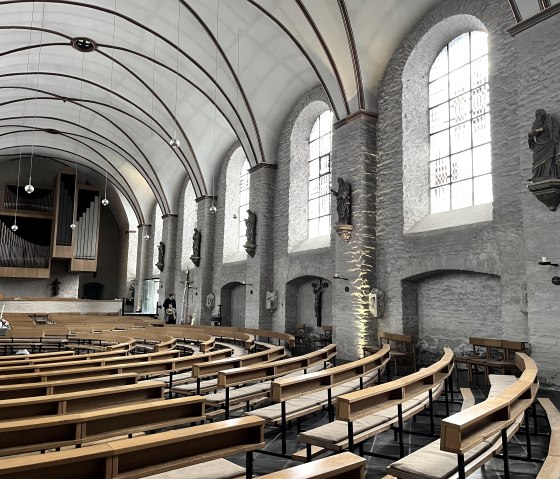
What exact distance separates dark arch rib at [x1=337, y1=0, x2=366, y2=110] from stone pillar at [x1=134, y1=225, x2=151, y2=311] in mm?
18501

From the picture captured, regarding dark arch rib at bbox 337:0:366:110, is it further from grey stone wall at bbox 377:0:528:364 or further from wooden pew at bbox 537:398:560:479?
wooden pew at bbox 537:398:560:479

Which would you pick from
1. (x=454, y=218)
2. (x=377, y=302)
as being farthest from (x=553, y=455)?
(x=377, y=302)

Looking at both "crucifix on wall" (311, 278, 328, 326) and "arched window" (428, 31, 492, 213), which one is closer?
"arched window" (428, 31, 492, 213)

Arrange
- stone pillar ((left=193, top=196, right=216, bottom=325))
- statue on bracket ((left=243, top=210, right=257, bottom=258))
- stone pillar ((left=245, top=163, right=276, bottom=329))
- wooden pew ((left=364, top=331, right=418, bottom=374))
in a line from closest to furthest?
wooden pew ((left=364, top=331, right=418, bottom=374)), stone pillar ((left=245, top=163, right=276, bottom=329)), statue on bracket ((left=243, top=210, right=257, bottom=258)), stone pillar ((left=193, top=196, right=216, bottom=325))

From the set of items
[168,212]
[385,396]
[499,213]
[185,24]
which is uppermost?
[185,24]

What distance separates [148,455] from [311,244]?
493 inches

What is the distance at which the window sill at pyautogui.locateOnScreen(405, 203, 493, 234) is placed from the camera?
9.59m

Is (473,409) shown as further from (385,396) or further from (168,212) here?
(168,212)

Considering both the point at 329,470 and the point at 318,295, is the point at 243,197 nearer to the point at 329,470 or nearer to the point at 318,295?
the point at 318,295

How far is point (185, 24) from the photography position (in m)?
13.6

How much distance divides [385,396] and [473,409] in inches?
36.4

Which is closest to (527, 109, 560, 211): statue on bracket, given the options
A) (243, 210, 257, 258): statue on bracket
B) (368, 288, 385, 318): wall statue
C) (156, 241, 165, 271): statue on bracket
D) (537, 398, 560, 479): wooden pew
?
(537, 398, 560, 479): wooden pew

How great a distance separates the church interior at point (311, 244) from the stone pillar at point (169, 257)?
8.1 inches

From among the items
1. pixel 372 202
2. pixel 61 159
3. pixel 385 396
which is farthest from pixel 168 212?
pixel 385 396
